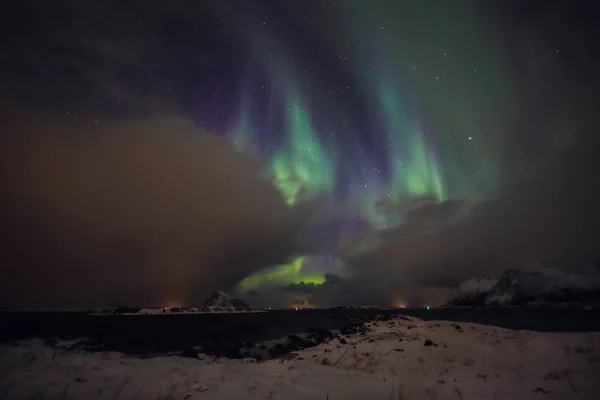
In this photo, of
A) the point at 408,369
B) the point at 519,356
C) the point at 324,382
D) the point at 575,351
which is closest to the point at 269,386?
the point at 324,382

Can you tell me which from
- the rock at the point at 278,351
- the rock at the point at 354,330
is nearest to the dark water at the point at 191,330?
the rock at the point at 354,330

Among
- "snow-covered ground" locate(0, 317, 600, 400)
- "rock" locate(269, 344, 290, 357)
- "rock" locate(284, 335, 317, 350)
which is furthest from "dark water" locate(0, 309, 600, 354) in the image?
"snow-covered ground" locate(0, 317, 600, 400)

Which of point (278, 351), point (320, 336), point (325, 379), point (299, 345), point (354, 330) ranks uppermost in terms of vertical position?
point (354, 330)

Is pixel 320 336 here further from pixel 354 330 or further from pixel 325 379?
pixel 325 379

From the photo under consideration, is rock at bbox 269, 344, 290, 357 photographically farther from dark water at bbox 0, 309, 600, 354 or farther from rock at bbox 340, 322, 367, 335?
rock at bbox 340, 322, 367, 335

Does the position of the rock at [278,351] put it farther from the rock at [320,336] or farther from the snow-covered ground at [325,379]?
the snow-covered ground at [325,379]

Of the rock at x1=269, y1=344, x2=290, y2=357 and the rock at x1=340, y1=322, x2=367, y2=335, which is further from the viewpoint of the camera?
the rock at x1=340, y1=322, x2=367, y2=335

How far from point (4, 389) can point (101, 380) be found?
2.11m

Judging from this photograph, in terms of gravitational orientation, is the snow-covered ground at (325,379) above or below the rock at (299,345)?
above

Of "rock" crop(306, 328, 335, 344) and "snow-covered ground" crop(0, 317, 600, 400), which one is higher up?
"snow-covered ground" crop(0, 317, 600, 400)

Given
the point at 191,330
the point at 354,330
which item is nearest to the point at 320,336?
the point at 354,330

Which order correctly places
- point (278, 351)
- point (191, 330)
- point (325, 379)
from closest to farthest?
point (325, 379), point (278, 351), point (191, 330)

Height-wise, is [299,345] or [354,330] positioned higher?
[354,330]

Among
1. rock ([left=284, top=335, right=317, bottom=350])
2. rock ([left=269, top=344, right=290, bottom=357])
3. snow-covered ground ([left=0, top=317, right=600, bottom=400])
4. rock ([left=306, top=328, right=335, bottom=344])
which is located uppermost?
snow-covered ground ([left=0, top=317, right=600, bottom=400])
